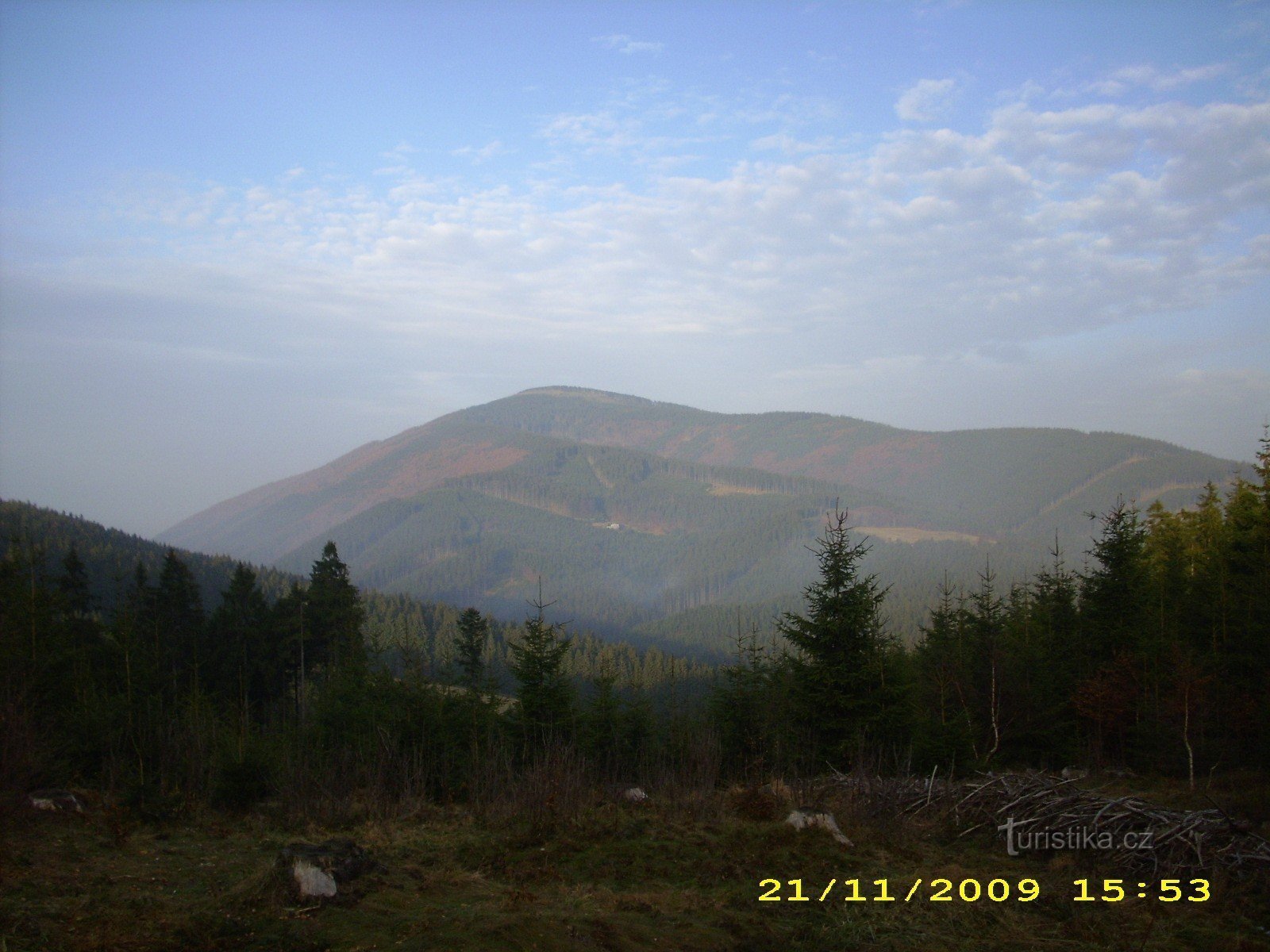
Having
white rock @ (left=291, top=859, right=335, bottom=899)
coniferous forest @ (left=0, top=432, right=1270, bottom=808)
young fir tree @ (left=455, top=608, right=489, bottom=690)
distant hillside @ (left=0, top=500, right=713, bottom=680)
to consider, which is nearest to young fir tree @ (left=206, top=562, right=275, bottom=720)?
coniferous forest @ (left=0, top=432, right=1270, bottom=808)

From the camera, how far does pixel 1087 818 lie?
1065 centimetres

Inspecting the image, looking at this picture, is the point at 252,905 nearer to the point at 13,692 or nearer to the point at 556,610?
the point at 13,692

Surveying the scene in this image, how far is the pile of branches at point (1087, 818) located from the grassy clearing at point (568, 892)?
41cm

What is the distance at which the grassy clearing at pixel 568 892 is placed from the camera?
682 centimetres

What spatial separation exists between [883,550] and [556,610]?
8572cm

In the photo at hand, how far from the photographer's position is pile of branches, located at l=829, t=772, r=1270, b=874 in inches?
376

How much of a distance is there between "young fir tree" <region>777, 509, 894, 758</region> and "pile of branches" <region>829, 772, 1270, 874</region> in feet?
19.0

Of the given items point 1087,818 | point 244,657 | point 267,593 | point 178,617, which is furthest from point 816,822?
point 267,593

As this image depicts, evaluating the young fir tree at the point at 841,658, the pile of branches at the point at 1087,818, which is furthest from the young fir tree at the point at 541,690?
the pile of branches at the point at 1087,818

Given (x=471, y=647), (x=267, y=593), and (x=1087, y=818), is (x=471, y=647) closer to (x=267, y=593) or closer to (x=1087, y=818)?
(x=1087, y=818)

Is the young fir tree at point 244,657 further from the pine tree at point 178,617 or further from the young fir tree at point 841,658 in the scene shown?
the young fir tree at point 841,658

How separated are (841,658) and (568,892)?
12966mm

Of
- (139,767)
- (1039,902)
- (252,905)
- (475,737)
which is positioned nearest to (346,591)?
(475,737)

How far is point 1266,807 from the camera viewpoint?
13.0 m
